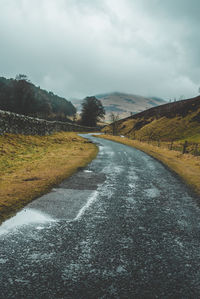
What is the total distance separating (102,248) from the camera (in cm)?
443

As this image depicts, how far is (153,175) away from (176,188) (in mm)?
2545

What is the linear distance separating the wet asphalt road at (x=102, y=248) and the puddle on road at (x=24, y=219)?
0.03 m

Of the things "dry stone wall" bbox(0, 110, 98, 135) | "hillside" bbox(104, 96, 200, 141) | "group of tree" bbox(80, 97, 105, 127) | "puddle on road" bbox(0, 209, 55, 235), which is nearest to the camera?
"puddle on road" bbox(0, 209, 55, 235)

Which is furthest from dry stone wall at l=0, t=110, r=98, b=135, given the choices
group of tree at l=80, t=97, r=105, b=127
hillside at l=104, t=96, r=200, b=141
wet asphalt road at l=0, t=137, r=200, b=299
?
group of tree at l=80, t=97, r=105, b=127

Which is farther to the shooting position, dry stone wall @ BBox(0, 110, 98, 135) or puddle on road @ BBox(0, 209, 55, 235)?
dry stone wall @ BBox(0, 110, 98, 135)

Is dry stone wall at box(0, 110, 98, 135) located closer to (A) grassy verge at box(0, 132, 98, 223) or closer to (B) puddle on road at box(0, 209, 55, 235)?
(A) grassy verge at box(0, 132, 98, 223)

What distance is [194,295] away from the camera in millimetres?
3182

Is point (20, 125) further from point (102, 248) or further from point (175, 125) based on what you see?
point (175, 125)

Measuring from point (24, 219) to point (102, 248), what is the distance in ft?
8.33

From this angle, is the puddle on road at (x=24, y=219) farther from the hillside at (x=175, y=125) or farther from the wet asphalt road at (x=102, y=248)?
the hillside at (x=175, y=125)

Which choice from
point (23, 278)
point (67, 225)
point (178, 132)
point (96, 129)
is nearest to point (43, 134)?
point (67, 225)

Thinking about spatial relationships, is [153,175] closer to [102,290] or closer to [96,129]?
[102,290]

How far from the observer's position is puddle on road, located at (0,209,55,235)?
205 inches

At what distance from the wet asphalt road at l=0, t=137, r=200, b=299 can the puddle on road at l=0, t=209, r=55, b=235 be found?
1.0 inches
